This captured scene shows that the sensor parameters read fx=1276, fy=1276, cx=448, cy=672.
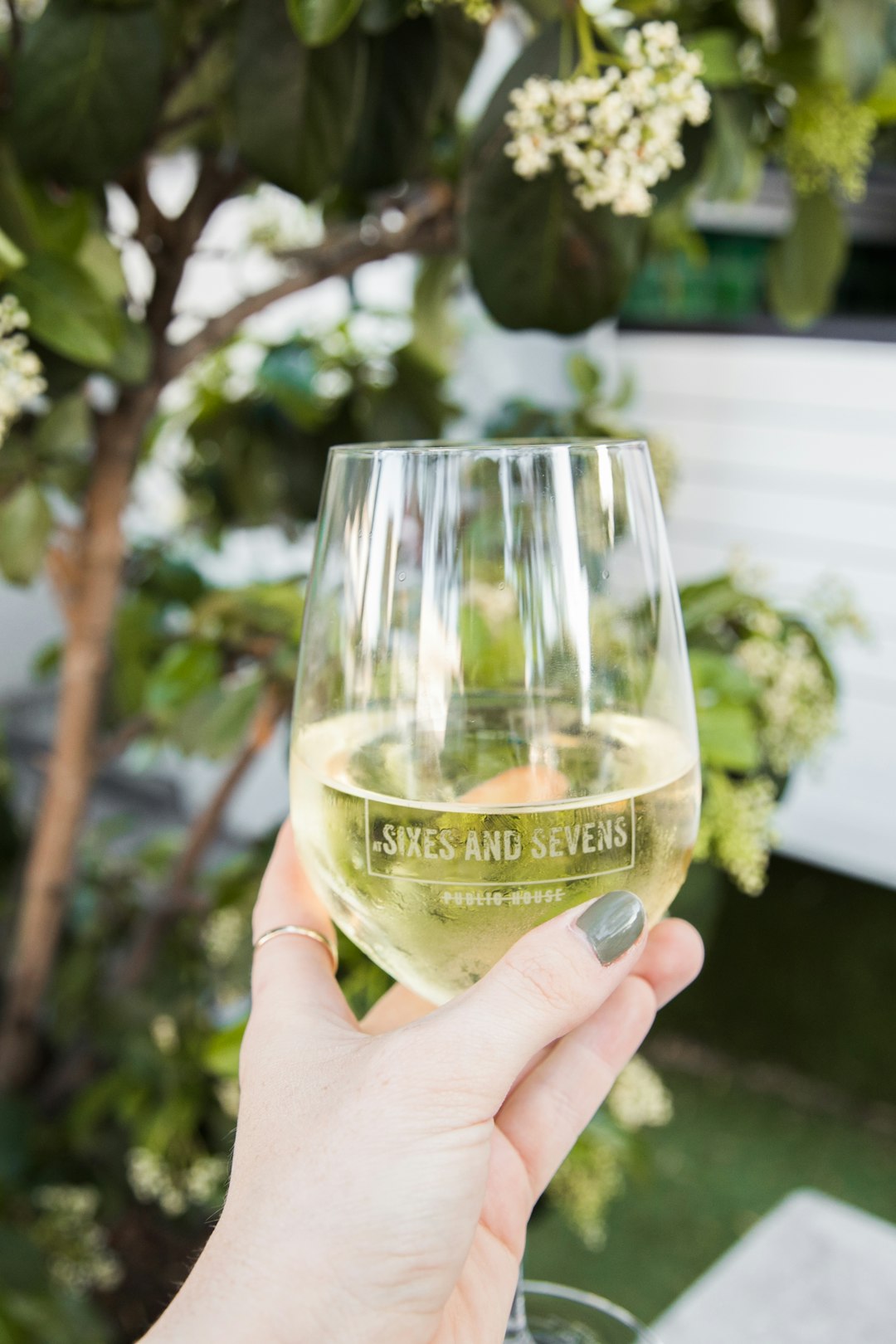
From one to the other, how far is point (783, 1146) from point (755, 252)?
1.60 m

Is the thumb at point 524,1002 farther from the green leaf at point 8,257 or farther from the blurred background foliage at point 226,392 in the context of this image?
the green leaf at point 8,257

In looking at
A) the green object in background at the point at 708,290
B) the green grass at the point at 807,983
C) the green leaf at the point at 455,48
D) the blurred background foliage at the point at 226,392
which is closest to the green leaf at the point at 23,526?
the blurred background foliage at the point at 226,392

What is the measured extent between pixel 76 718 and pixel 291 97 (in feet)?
1.54

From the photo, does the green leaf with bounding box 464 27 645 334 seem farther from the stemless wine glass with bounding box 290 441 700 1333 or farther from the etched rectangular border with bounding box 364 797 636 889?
the etched rectangular border with bounding box 364 797 636 889

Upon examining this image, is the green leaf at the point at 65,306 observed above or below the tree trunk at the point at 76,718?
above

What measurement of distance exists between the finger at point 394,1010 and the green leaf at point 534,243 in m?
0.37

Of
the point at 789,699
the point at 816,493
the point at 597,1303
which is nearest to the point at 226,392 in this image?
the point at 789,699

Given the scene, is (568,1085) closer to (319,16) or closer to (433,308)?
(319,16)

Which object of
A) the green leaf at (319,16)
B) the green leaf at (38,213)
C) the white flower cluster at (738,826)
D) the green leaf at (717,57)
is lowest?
the white flower cluster at (738,826)

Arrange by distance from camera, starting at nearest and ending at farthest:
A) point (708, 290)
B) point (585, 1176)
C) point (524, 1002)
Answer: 1. point (524, 1002)
2. point (585, 1176)
3. point (708, 290)

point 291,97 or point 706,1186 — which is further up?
point 291,97

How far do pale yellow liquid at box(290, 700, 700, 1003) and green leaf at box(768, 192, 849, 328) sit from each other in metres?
0.56

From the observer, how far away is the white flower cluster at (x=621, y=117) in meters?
0.58

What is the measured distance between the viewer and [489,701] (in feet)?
1.48
